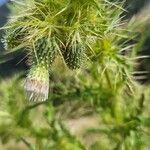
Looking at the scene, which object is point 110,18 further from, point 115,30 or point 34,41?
point 34,41

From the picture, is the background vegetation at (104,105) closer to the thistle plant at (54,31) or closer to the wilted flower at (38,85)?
the thistle plant at (54,31)

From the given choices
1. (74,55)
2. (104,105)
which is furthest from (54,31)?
(104,105)

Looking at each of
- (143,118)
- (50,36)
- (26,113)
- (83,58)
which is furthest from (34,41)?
(26,113)

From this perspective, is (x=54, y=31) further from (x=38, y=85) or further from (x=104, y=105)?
(x=104, y=105)

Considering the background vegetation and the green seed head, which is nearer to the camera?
the green seed head

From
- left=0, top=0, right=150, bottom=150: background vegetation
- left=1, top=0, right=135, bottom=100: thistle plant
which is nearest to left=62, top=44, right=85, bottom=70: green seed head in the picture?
left=1, top=0, right=135, bottom=100: thistle plant

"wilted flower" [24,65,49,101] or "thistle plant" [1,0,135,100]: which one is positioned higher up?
"thistle plant" [1,0,135,100]

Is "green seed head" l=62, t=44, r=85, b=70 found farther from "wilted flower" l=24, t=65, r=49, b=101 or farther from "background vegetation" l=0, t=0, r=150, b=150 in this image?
"background vegetation" l=0, t=0, r=150, b=150

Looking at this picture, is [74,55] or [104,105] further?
[104,105]
